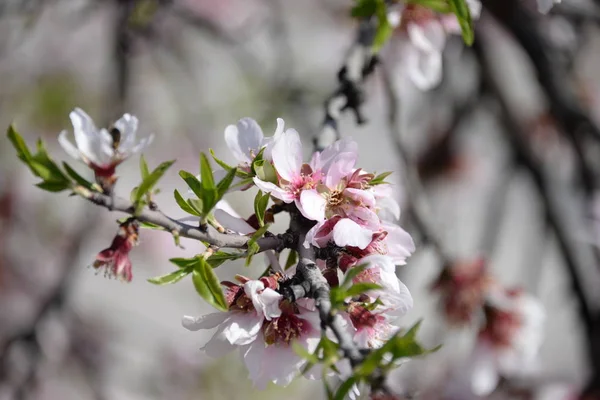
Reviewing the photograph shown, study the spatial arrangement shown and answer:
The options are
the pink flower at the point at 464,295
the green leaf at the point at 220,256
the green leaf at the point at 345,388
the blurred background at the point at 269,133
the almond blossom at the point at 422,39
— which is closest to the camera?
the green leaf at the point at 345,388

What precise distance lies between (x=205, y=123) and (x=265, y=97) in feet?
0.91

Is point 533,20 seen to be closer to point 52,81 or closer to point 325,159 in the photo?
point 325,159

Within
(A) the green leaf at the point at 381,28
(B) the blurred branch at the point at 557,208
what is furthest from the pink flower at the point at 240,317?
(B) the blurred branch at the point at 557,208

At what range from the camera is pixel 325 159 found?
0.69 metres

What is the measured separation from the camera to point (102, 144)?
579 millimetres

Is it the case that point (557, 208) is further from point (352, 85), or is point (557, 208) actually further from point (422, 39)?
point (352, 85)

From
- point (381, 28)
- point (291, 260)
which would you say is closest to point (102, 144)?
point (291, 260)

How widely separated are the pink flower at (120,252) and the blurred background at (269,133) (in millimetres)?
699

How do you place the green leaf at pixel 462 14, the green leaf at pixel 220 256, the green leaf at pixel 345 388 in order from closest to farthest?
the green leaf at pixel 345 388
the green leaf at pixel 220 256
the green leaf at pixel 462 14

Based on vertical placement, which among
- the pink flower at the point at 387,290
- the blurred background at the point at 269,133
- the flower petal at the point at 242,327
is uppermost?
the pink flower at the point at 387,290

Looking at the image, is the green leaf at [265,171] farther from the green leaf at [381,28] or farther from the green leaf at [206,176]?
the green leaf at [381,28]

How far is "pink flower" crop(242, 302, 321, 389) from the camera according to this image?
0.66m

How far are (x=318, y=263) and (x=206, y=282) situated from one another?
4.9 inches

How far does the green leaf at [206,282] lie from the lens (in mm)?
581
